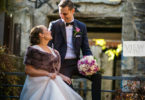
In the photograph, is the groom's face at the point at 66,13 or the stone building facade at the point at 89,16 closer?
the groom's face at the point at 66,13

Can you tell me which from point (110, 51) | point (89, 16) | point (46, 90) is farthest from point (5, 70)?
point (110, 51)

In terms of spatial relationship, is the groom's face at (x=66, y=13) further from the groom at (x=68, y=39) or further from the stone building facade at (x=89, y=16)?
the stone building facade at (x=89, y=16)

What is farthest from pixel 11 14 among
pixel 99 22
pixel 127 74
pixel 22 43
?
pixel 127 74

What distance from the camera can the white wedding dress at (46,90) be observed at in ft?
14.6

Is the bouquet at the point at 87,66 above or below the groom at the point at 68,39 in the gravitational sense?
below

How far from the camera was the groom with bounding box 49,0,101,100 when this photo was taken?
5.15 meters

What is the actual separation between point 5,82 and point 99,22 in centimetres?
361

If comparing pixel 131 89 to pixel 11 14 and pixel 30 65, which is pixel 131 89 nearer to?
pixel 30 65

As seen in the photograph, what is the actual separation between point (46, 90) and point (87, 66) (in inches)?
30.2

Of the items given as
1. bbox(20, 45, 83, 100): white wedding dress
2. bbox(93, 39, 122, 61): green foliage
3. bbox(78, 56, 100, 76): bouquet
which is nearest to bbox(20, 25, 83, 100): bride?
bbox(20, 45, 83, 100): white wedding dress

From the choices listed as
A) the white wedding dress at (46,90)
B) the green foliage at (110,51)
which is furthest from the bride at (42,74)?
the green foliage at (110,51)

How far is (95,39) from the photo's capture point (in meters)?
13.4

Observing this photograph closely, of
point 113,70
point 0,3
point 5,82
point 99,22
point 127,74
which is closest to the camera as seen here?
point 5,82

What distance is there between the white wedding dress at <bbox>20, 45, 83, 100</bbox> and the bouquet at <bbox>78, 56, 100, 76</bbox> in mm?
440
